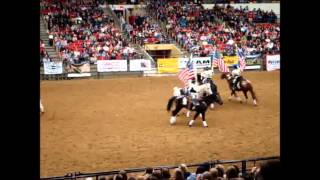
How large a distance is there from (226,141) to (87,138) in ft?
13.7

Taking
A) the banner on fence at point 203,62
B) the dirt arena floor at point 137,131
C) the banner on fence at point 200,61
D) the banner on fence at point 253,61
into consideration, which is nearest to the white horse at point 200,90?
the dirt arena floor at point 137,131

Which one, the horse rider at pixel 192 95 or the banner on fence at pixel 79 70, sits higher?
the banner on fence at pixel 79 70

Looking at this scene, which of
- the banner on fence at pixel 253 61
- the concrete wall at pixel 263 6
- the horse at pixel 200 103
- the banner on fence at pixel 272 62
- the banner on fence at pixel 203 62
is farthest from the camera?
the concrete wall at pixel 263 6

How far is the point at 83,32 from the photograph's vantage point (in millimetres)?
32688

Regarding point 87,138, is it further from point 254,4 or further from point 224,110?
point 254,4

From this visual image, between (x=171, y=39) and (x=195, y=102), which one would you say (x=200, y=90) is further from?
(x=171, y=39)

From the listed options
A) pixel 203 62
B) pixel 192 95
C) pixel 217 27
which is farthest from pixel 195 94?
pixel 217 27

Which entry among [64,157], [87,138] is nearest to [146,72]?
[87,138]

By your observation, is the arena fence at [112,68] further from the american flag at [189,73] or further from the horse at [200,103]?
the american flag at [189,73]

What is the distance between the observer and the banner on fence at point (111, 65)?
27.9m

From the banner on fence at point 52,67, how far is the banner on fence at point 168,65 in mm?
6232

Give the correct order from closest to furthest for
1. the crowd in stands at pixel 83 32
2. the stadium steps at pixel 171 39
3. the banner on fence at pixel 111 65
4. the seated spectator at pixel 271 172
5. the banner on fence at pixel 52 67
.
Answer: the seated spectator at pixel 271 172
the banner on fence at pixel 52 67
the banner on fence at pixel 111 65
the crowd in stands at pixel 83 32
the stadium steps at pixel 171 39

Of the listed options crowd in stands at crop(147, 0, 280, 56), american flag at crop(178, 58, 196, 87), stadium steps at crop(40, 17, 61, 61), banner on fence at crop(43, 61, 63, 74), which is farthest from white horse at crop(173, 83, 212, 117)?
crowd in stands at crop(147, 0, 280, 56)

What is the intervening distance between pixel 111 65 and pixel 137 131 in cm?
1421
